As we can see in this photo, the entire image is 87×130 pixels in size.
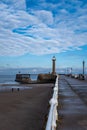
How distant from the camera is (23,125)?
14570mm

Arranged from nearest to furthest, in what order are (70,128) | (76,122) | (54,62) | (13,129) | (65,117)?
(70,128) < (76,122) < (65,117) < (13,129) < (54,62)

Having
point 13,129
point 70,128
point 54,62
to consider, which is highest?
point 54,62

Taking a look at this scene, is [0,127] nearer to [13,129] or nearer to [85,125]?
[13,129]

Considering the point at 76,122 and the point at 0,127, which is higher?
the point at 76,122

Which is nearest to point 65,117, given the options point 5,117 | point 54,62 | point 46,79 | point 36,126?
point 36,126

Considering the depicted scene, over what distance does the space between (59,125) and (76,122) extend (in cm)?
81

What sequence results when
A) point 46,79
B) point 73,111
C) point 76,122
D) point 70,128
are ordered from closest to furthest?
Answer: 1. point 70,128
2. point 76,122
3. point 73,111
4. point 46,79

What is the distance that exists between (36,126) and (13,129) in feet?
3.73

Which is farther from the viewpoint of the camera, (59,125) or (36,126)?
(36,126)

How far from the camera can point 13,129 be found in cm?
1365

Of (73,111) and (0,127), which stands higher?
(73,111)

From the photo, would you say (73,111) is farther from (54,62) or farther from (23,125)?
(54,62)

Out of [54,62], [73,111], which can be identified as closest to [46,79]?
[54,62]

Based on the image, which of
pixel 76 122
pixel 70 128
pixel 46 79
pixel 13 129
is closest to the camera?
pixel 70 128
